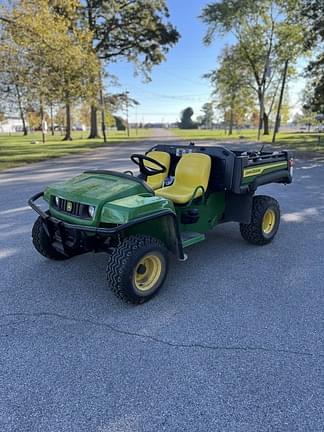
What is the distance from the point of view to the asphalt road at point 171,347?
5.72 feet

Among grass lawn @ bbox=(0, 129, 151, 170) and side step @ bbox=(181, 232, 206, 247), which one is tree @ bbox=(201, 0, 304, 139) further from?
side step @ bbox=(181, 232, 206, 247)

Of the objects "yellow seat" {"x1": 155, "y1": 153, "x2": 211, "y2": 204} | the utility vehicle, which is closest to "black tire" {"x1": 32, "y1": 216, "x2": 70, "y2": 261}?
the utility vehicle

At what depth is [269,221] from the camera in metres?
4.29

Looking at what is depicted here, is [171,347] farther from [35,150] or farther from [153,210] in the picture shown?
[35,150]

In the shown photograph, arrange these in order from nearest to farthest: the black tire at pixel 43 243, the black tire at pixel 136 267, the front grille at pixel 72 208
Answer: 1. the black tire at pixel 136 267
2. the front grille at pixel 72 208
3. the black tire at pixel 43 243

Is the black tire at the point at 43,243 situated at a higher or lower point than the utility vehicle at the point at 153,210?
lower

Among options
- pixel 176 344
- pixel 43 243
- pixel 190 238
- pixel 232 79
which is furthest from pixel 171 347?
pixel 232 79

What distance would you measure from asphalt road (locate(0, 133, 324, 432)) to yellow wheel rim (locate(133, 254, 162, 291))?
5.8 inches

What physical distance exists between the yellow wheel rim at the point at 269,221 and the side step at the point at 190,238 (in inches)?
44.9

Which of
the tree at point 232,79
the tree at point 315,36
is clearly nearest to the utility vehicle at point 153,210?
the tree at point 315,36

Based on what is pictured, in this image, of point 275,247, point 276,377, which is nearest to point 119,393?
point 276,377

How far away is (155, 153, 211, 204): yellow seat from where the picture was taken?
3.46 meters

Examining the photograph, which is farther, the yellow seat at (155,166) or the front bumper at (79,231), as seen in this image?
the yellow seat at (155,166)

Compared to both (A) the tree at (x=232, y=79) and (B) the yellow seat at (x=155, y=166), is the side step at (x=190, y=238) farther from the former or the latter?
(A) the tree at (x=232, y=79)
